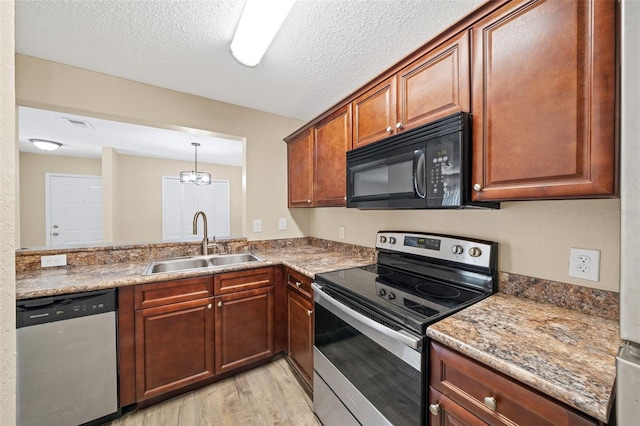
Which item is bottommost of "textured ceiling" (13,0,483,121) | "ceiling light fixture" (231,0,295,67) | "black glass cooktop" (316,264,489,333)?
"black glass cooktop" (316,264,489,333)

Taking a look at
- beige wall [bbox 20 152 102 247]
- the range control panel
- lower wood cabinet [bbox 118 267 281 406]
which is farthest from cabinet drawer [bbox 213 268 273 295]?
beige wall [bbox 20 152 102 247]

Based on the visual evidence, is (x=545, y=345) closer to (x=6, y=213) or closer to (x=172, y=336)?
(x=6, y=213)

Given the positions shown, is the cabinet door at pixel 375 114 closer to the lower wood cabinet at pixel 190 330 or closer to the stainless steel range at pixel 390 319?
the stainless steel range at pixel 390 319

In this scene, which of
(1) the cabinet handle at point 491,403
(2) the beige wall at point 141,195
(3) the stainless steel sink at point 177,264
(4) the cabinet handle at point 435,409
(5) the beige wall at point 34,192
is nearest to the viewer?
(1) the cabinet handle at point 491,403

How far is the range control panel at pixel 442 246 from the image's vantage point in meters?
1.28

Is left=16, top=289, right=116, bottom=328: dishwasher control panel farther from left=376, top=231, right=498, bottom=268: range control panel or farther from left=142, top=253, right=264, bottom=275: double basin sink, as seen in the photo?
left=376, top=231, right=498, bottom=268: range control panel

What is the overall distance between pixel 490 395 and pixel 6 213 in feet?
4.15

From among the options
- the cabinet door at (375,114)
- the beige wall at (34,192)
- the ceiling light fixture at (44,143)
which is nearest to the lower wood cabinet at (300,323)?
the cabinet door at (375,114)

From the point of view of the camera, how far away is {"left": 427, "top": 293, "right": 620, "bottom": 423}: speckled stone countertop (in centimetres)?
60

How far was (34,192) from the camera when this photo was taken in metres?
4.27

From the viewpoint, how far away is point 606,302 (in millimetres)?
968

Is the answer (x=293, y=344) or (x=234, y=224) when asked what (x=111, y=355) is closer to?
(x=293, y=344)

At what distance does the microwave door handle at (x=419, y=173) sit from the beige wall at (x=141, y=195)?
4.99 metres

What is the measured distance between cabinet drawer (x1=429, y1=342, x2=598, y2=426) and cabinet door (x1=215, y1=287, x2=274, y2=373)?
4.65 ft
